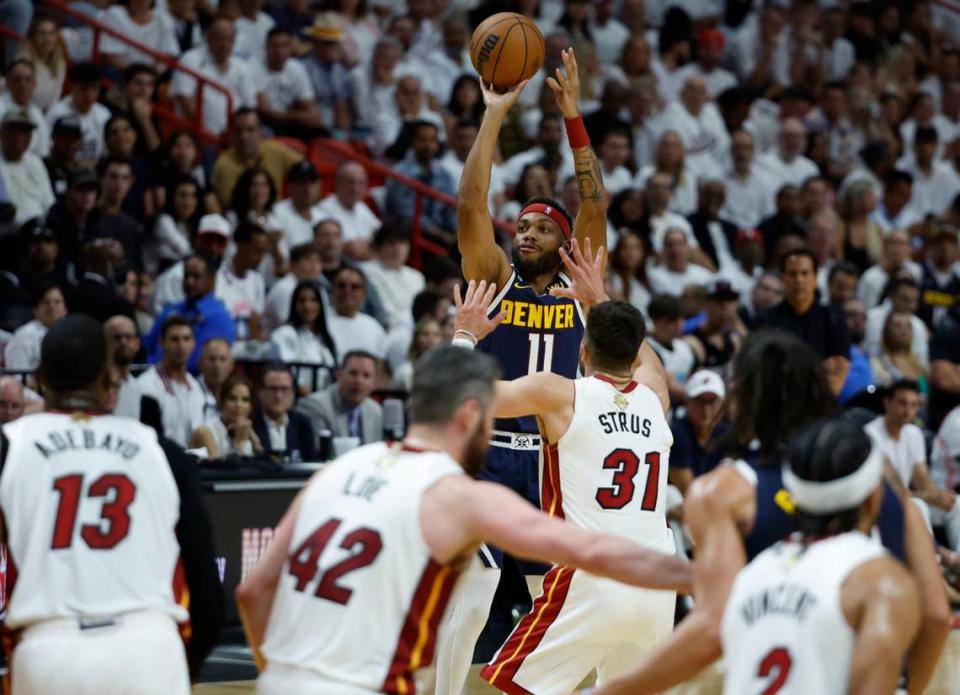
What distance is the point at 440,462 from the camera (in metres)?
4.34

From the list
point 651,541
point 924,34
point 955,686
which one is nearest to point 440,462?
point 651,541

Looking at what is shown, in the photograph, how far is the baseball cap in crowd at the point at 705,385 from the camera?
11.3 meters

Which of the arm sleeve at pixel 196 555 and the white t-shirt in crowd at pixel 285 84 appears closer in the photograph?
the arm sleeve at pixel 196 555

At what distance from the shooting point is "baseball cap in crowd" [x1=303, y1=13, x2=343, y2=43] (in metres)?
16.3

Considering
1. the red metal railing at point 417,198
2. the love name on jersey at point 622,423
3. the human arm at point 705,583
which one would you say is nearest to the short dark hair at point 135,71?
the red metal railing at point 417,198

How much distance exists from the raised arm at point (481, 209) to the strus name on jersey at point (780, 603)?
425 cm

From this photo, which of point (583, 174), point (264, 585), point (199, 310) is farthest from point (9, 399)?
point (264, 585)

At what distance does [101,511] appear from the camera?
15.1 feet

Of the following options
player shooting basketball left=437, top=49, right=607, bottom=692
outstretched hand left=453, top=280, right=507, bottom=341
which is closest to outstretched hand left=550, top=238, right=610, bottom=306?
outstretched hand left=453, top=280, right=507, bottom=341

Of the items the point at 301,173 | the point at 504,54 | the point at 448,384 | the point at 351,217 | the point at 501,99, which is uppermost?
the point at 504,54

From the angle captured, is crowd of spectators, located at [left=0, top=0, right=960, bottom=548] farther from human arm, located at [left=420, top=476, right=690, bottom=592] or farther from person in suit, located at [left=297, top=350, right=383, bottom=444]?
human arm, located at [left=420, top=476, right=690, bottom=592]

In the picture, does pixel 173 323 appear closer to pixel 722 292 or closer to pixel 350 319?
pixel 350 319

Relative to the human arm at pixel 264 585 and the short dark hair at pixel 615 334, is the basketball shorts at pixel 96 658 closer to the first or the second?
the human arm at pixel 264 585

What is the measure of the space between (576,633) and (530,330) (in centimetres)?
201
